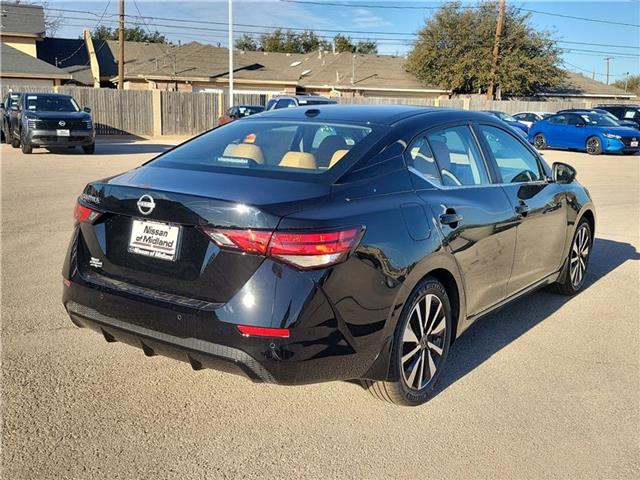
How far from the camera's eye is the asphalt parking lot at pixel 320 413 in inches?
121

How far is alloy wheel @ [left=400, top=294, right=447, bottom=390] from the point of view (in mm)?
3586

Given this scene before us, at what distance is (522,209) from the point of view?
15.4ft

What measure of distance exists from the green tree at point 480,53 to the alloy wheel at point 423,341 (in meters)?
45.2

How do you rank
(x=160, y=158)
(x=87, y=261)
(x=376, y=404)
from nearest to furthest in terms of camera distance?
(x=87, y=261)
(x=376, y=404)
(x=160, y=158)

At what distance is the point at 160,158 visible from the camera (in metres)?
3.97

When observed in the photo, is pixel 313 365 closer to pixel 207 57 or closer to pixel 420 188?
pixel 420 188

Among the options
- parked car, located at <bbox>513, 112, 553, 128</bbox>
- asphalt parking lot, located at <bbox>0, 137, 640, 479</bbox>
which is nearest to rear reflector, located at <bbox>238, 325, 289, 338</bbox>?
asphalt parking lot, located at <bbox>0, 137, 640, 479</bbox>

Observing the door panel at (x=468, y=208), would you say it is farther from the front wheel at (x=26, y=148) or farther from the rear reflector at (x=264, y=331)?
the front wheel at (x=26, y=148)

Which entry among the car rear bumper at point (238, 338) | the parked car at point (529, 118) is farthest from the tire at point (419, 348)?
the parked car at point (529, 118)

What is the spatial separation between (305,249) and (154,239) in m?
0.83

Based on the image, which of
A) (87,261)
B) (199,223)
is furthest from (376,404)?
(87,261)

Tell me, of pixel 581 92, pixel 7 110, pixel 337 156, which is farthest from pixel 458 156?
pixel 581 92

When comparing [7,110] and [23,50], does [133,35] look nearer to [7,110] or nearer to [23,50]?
[23,50]

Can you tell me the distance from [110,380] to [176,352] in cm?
96
